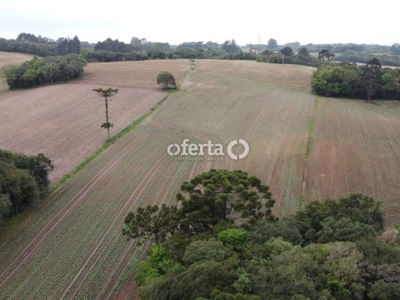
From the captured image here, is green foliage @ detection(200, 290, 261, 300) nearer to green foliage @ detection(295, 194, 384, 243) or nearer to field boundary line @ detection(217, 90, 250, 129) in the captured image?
green foliage @ detection(295, 194, 384, 243)

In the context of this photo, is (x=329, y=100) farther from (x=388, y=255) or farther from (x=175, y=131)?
(x=388, y=255)

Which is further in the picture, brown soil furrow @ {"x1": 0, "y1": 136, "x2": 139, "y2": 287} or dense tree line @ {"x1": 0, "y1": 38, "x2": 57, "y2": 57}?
dense tree line @ {"x1": 0, "y1": 38, "x2": 57, "y2": 57}

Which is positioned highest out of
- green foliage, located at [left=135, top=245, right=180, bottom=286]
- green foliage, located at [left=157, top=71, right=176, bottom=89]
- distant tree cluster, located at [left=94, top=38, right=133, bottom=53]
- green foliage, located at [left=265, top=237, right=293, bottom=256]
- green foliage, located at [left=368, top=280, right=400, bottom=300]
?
distant tree cluster, located at [left=94, top=38, right=133, bottom=53]

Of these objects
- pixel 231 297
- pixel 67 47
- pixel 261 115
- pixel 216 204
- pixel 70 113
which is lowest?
pixel 231 297

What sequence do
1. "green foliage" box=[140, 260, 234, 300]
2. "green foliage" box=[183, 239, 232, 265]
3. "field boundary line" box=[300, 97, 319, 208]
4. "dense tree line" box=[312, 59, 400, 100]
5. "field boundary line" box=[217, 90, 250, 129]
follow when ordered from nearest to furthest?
"green foliage" box=[140, 260, 234, 300] → "green foliage" box=[183, 239, 232, 265] → "field boundary line" box=[300, 97, 319, 208] → "field boundary line" box=[217, 90, 250, 129] → "dense tree line" box=[312, 59, 400, 100]

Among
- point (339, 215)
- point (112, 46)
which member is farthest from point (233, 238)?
point (112, 46)

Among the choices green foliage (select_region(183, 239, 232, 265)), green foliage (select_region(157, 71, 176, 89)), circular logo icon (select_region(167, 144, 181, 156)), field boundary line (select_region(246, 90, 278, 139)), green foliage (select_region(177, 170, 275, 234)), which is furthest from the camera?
green foliage (select_region(157, 71, 176, 89))

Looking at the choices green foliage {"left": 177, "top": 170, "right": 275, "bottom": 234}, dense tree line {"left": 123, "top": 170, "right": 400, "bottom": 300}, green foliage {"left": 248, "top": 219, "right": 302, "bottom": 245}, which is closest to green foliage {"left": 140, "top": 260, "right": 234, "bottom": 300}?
dense tree line {"left": 123, "top": 170, "right": 400, "bottom": 300}

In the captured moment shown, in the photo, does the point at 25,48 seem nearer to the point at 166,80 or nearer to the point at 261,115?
the point at 166,80
